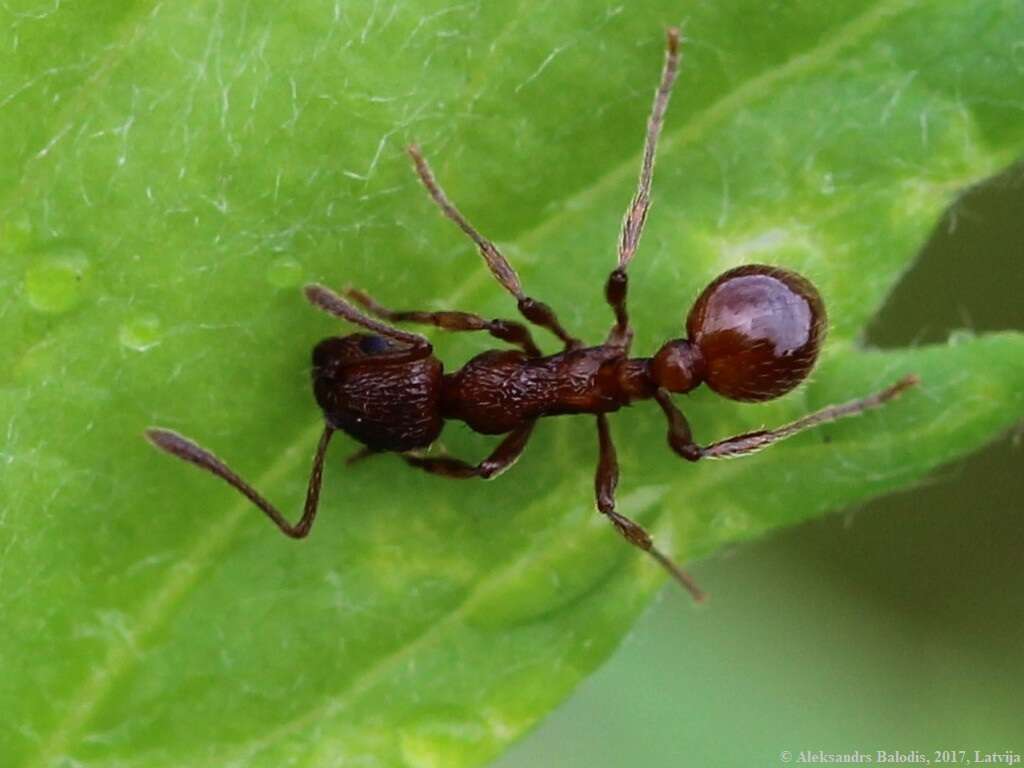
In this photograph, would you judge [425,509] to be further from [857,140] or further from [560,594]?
[857,140]

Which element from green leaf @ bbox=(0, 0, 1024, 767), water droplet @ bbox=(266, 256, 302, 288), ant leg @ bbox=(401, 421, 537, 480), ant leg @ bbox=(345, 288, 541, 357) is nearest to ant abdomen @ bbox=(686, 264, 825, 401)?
green leaf @ bbox=(0, 0, 1024, 767)

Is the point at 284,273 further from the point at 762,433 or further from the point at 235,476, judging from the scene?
the point at 762,433

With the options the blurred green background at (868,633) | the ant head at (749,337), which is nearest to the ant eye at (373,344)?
the ant head at (749,337)

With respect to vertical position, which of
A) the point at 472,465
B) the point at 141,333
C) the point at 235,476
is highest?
the point at 141,333

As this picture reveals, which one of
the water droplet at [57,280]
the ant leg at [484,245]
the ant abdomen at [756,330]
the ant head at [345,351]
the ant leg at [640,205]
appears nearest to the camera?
the water droplet at [57,280]

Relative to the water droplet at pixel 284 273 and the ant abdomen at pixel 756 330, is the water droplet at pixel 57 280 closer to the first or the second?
the water droplet at pixel 284 273

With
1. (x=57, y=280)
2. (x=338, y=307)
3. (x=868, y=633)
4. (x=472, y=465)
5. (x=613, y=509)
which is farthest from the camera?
(x=868, y=633)

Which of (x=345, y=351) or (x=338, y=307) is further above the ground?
(x=338, y=307)

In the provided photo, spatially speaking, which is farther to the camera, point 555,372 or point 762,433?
point 555,372

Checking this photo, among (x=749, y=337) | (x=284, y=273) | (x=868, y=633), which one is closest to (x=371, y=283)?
(x=284, y=273)
